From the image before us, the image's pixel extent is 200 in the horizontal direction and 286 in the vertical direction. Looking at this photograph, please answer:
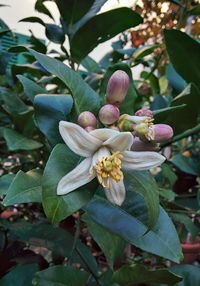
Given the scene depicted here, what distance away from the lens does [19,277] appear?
642 millimetres

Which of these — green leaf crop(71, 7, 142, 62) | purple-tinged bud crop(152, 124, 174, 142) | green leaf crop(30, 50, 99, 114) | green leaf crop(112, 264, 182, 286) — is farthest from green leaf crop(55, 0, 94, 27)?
green leaf crop(112, 264, 182, 286)

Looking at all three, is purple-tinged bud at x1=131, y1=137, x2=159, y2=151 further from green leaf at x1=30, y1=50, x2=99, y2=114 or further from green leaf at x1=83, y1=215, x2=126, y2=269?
green leaf at x1=83, y1=215, x2=126, y2=269

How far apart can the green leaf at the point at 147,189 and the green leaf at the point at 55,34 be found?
0.50m

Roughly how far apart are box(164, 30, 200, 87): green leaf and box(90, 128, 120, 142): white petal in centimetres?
32

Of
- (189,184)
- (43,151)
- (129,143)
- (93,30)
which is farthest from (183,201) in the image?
(129,143)

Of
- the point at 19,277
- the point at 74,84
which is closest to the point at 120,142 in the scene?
the point at 74,84

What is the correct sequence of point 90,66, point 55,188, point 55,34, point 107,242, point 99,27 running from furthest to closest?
point 90,66 < point 55,34 < point 99,27 < point 107,242 < point 55,188

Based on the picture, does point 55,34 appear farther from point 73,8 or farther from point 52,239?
point 52,239

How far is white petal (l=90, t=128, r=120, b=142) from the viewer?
418 mm

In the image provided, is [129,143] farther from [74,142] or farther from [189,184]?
[189,184]

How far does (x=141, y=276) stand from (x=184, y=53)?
0.39 metres

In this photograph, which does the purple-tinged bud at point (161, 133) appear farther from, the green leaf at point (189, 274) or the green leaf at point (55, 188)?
the green leaf at point (189, 274)

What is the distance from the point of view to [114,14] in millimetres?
734

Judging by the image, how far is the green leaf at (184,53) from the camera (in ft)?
2.17
